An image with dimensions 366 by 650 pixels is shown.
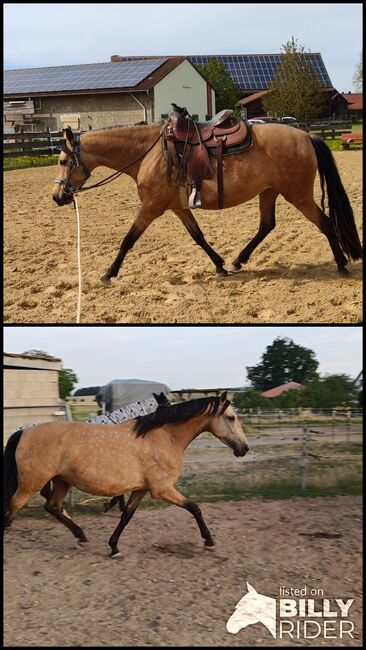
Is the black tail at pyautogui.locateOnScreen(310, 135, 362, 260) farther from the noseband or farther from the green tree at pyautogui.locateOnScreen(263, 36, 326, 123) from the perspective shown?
the green tree at pyautogui.locateOnScreen(263, 36, 326, 123)

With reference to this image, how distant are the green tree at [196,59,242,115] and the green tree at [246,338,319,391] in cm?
1271

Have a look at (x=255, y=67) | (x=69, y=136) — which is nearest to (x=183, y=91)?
(x=255, y=67)

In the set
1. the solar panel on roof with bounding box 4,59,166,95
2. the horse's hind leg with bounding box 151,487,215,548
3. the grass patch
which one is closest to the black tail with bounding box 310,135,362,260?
the horse's hind leg with bounding box 151,487,215,548

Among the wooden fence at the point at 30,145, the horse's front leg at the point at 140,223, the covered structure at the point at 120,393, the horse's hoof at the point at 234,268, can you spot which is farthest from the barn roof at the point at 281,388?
the horse's front leg at the point at 140,223

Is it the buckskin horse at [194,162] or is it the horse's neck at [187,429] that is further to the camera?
the buckskin horse at [194,162]

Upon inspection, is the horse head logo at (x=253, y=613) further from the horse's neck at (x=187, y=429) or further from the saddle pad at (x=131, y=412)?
the saddle pad at (x=131, y=412)

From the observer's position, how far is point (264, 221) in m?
6.10

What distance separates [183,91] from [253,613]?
74.8ft

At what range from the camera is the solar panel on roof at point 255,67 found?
2852cm

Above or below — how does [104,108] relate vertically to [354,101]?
below

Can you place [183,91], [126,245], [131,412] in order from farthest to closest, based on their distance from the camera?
[183,91] < [126,245] < [131,412]

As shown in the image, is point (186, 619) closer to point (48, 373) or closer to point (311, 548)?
point (311, 548)

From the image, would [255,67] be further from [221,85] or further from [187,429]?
[187,429]

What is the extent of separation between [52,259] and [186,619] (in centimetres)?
391
